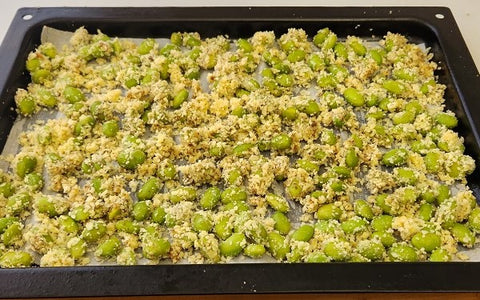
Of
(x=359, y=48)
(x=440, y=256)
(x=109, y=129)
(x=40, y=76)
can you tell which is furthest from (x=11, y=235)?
(x=359, y=48)

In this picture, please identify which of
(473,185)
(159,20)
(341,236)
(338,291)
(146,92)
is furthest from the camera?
(159,20)

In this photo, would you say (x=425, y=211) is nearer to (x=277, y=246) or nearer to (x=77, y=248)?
(x=277, y=246)

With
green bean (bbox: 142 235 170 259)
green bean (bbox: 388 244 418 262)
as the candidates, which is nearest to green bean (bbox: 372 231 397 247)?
green bean (bbox: 388 244 418 262)

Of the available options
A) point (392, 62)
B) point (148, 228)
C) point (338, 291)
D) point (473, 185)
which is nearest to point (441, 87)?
point (392, 62)

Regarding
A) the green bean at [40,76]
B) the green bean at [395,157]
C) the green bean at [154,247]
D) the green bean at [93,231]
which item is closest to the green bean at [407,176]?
the green bean at [395,157]

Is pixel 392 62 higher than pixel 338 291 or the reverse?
higher

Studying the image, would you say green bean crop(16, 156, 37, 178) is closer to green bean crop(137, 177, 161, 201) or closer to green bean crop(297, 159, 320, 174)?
green bean crop(137, 177, 161, 201)

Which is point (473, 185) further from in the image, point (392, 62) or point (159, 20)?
point (159, 20)
